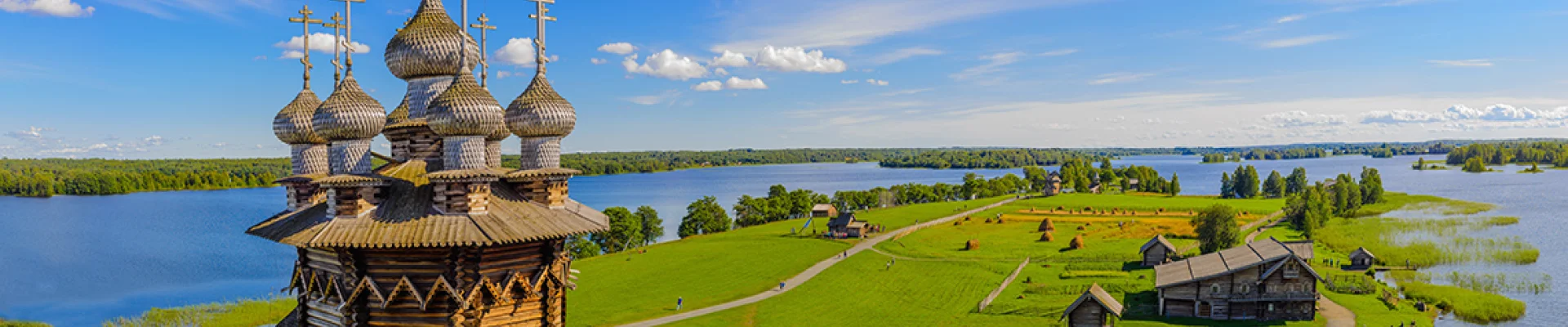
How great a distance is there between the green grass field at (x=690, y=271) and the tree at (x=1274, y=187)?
195 feet

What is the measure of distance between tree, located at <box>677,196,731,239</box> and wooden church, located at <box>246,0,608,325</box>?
2340 inches

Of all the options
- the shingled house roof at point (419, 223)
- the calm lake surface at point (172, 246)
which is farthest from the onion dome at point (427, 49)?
the calm lake surface at point (172, 246)

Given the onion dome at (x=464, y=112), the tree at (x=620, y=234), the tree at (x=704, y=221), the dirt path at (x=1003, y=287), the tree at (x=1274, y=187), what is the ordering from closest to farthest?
the onion dome at (x=464, y=112) → the dirt path at (x=1003, y=287) → the tree at (x=620, y=234) → the tree at (x=704, y=221) → the tree at (x=1274, y=187)

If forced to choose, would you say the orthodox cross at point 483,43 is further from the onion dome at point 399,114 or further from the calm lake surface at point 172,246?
the calm lake surface at point 172,246

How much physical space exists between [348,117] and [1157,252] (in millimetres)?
43435

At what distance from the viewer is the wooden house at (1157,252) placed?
4731 cm

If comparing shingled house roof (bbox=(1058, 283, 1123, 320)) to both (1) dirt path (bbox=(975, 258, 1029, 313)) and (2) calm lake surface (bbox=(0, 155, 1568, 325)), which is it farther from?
(2) calm lake surface (bbox=(0, 155, 1568, 325))

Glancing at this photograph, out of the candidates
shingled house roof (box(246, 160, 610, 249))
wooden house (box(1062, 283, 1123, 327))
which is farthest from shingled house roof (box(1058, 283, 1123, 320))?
shingled house roof (box(246, 160, 610, 249))

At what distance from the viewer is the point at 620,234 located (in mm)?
62656

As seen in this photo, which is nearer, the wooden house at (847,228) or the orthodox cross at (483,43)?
the orthodox cross at (483,43)

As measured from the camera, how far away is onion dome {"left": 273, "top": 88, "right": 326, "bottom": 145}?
13.9 meters

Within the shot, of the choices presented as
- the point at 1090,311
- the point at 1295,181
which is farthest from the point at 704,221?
the point at 1295,181

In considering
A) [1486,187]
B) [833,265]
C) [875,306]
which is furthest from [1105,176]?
[875,306]

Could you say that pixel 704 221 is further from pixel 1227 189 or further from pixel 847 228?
pixel 1227 189
